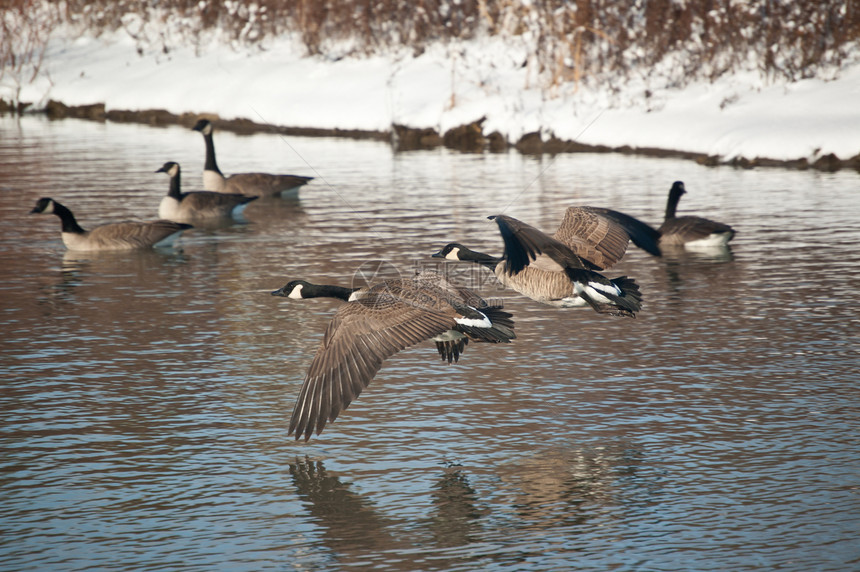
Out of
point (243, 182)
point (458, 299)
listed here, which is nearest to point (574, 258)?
point (458, 299)

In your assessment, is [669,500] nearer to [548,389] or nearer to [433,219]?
[548,389]

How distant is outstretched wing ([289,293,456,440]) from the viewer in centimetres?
665

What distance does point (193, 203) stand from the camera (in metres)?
16.8

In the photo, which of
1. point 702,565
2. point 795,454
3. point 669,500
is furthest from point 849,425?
point 702,565

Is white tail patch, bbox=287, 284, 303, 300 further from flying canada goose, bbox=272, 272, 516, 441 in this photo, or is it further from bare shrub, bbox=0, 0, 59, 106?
bare shrub, bbox=0, 0, 59, 106

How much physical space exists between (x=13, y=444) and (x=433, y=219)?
389 inches

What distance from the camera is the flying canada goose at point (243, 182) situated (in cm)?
1877

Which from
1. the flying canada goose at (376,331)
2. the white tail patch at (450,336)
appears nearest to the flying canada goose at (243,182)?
the white tail patch at (450,336)

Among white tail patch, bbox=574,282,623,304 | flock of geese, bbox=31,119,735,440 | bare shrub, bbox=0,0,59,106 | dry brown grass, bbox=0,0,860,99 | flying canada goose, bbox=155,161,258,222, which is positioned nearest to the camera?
flock of geese, bbox=31,119,735,440

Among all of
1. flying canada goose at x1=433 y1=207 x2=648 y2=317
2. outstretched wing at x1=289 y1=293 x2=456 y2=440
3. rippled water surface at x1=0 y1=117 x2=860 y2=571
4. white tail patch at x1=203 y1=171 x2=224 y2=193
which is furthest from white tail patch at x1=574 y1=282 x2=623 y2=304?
white tail patch at x1=203 y1=171 x2=224 y2=193

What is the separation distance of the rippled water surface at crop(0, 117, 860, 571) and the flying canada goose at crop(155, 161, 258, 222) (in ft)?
4.44

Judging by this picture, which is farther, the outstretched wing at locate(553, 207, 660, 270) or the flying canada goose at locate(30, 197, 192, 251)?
the flying canada goose at locate(30, 197, 192, 251)

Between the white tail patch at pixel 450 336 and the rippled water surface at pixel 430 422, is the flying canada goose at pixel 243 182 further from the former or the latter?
the white tail patch at pixel 450 336

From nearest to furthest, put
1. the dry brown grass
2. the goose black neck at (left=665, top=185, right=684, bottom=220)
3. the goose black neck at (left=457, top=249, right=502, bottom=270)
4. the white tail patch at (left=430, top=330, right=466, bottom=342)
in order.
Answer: the white tail patch at (left=430, top=330, right=466, bottom=342), the goose black neck at (left=457, top=249, right=502, bottom=270), the goose black neck at (left=665, top=185, right=684, bottom=220), the dry brown grass
